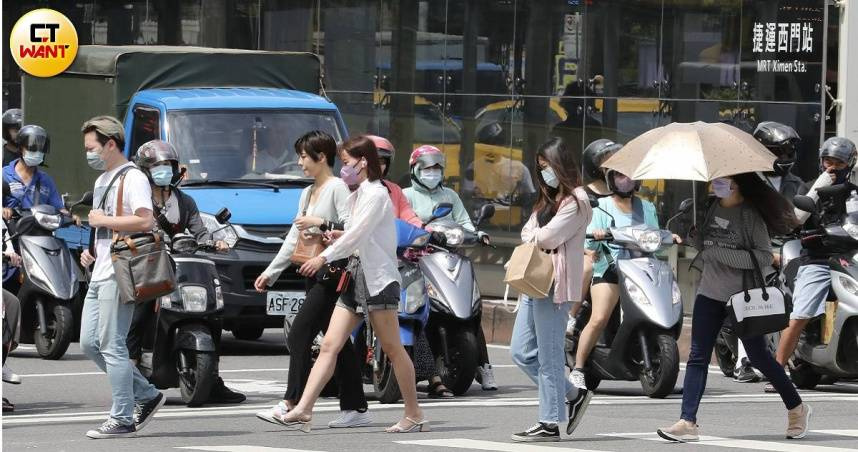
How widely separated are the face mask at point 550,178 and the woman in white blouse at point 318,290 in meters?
1.19

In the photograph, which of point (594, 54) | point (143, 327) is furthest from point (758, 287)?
point (594, 54)

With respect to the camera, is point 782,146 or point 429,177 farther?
point 782,146

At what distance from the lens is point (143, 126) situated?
16047 mm

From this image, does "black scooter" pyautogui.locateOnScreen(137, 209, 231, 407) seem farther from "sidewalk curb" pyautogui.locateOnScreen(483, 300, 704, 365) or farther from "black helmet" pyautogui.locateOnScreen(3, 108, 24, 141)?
"sidewalk curb" pyautogui.locateOnScreen(483, 300, 704, 365)

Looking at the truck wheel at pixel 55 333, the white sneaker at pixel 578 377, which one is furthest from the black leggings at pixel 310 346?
the truck wheel at pixel 55 333

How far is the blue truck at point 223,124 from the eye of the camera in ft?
48.6

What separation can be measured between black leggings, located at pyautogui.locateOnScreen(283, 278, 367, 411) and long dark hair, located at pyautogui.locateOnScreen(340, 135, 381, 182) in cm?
63

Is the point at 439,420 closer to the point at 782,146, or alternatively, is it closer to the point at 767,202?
the point at 767,202

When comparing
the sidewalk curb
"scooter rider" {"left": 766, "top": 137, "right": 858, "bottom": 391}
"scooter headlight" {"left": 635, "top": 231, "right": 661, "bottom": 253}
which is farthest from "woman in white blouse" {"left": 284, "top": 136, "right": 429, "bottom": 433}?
the sidewalk curb

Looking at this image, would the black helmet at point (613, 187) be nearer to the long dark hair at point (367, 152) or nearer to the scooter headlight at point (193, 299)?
the long dark hair at point (367, 152)

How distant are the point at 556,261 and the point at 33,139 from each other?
5814 millimetres

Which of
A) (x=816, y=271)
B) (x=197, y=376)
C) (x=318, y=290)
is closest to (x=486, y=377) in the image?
(x=197, y=376)

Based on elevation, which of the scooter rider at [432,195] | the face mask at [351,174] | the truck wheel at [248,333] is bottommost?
the truck wheel at [248,333]

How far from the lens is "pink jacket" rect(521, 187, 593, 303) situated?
959 centimetres
